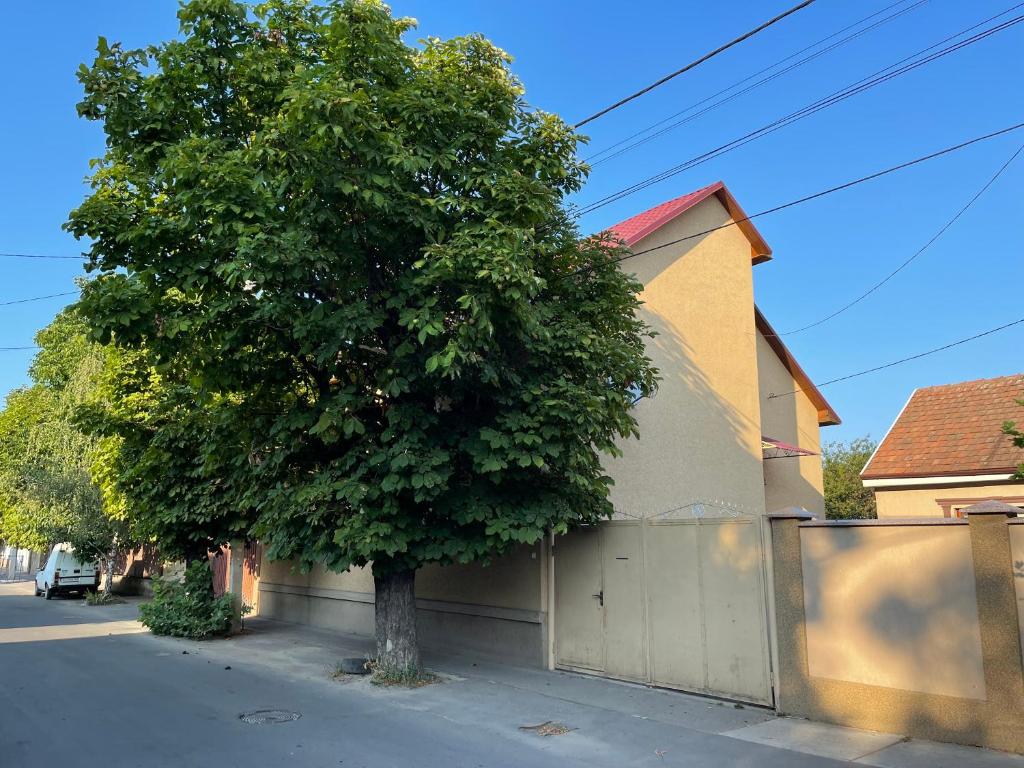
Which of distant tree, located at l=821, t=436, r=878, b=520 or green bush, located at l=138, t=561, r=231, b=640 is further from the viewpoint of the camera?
distant tree, located at l=821, t=436, r=878, b=520

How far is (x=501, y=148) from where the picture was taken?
10.1m

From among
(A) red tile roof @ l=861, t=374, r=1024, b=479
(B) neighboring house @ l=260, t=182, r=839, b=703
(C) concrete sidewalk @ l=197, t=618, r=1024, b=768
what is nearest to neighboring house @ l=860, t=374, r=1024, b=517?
(A) red tile roof @ l=861, t=374, r=1024, b=479

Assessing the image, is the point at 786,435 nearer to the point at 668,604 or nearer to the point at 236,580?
the point at 668,604

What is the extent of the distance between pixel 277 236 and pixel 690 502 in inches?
441

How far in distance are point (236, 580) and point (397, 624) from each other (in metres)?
10.6

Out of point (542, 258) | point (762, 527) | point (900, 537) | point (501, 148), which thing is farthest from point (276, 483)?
point (900, 537)

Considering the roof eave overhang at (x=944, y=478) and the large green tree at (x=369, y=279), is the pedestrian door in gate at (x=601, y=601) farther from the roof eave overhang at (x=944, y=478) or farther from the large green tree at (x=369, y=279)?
the roof eave overhang at (x=944, y=478)

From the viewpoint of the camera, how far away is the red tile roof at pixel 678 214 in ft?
54.2

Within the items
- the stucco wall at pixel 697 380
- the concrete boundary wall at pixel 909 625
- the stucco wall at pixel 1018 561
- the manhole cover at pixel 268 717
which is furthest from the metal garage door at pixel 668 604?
the manhole cover at pixel 268 717

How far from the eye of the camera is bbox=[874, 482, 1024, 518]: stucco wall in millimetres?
14500

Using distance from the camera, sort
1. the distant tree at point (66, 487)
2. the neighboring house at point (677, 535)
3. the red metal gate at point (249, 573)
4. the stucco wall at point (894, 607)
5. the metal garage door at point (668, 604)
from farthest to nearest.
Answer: the distant tree at point (66, 487) → the red metal gate at point (249, 573) → the neighboring house at point (677, 535) → the metal garage door at point (668, 604) → the stucco wall at point (894, 607)

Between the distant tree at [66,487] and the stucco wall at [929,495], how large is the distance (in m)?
19.2

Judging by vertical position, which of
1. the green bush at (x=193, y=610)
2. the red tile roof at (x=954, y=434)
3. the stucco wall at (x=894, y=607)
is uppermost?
the red tile roof at (x=954, y=434)

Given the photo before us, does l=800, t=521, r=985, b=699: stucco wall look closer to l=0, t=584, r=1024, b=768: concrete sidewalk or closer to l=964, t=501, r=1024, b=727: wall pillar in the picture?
l=964, t=501, r=1024, b=727: wall pillar
